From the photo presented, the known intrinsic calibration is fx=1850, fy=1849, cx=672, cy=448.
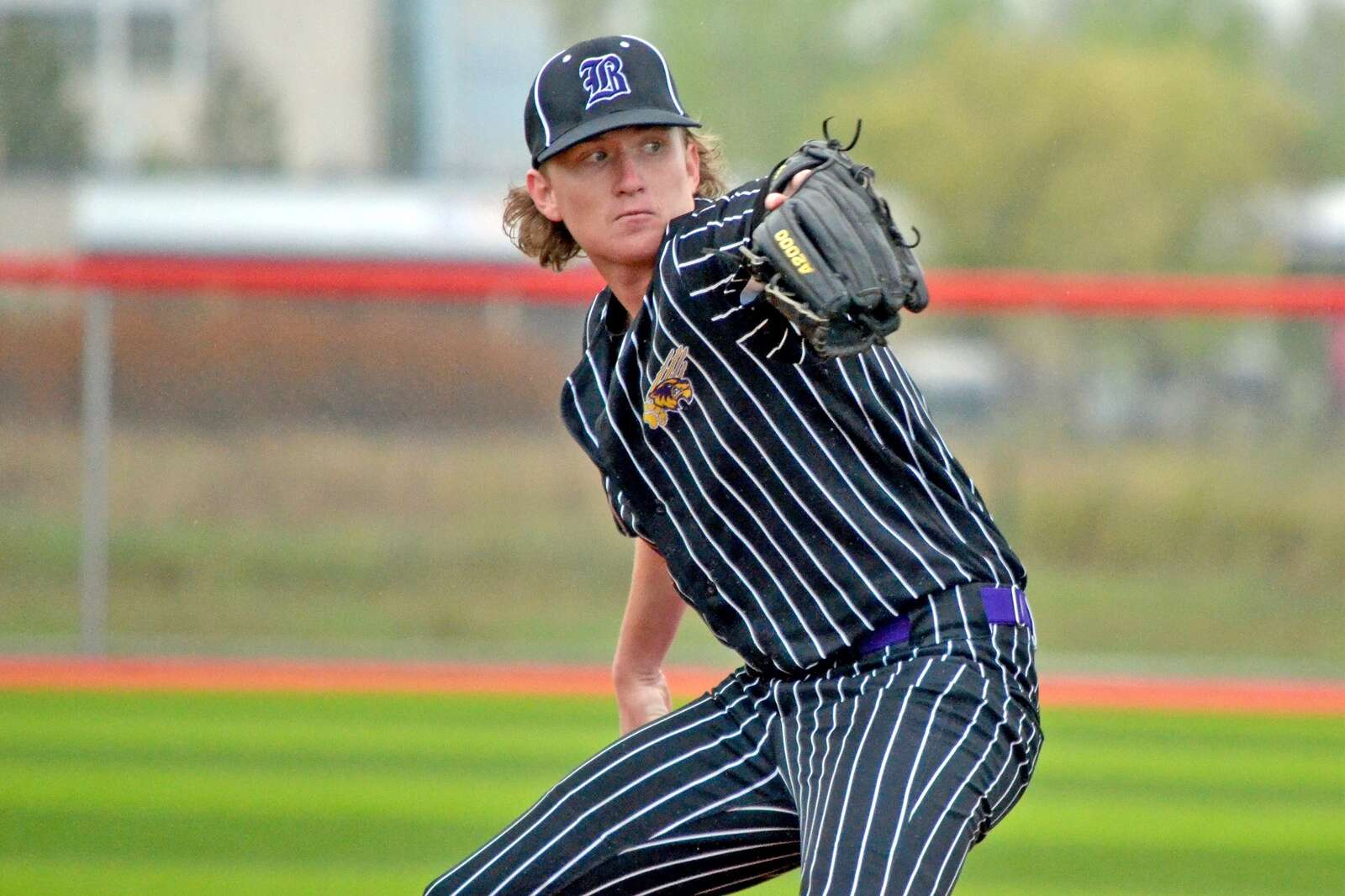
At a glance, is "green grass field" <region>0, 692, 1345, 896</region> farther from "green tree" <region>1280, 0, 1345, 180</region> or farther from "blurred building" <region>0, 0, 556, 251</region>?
"green tree" <region>1280, 0, 1345, 180</region>

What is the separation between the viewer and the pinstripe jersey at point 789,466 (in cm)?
286

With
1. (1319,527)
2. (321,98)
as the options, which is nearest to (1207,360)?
(1319,527)

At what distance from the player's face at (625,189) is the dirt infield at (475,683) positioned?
633 centimetres

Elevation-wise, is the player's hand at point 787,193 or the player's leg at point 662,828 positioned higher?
the player's hand at point 787,193

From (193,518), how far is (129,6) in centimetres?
2017

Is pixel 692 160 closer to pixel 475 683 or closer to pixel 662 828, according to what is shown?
pixel 662 828

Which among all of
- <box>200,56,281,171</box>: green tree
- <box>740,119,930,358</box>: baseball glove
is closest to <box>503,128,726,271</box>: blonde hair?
<box>740,119,930,358</box>: baseball glove

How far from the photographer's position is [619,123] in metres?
2.99

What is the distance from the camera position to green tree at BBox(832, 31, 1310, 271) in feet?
87.6

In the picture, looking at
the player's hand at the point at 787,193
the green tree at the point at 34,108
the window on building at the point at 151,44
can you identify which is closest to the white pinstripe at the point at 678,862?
the player's hand at the point at 787,193

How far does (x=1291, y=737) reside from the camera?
8.46m

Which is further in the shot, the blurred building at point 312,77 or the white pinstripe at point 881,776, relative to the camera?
the blurred building at point 312,77

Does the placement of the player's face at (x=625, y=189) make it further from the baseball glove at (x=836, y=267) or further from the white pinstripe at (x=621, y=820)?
the white pinstripe at (x=621, y=820)

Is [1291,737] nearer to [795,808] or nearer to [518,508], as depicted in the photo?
[518,508]
